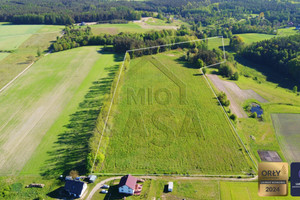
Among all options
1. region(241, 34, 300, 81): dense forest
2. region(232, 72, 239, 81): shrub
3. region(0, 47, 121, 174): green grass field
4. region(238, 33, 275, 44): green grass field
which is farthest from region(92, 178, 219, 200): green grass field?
region(238, 33, 275, 44): green grass field

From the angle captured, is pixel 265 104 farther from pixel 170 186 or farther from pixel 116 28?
pixel 116 28

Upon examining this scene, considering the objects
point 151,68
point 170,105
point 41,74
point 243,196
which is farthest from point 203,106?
point 41,74

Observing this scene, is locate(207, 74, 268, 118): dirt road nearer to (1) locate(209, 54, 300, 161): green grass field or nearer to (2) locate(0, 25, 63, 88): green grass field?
(1) locate(209, 54, 300, 161): green grass field

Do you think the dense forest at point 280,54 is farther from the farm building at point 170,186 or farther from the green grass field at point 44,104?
the farm building at point 170,186

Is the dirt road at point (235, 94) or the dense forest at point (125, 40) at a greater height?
the dense forest at point (125, 40)

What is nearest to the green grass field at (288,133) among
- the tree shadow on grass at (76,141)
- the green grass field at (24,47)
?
the tree shadow on grass at (76,141)

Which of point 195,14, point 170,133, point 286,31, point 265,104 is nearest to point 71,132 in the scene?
point 170,133
